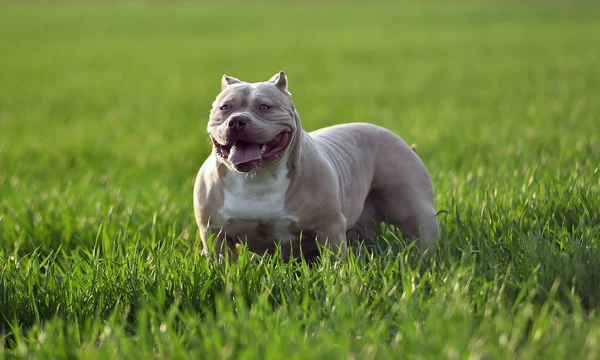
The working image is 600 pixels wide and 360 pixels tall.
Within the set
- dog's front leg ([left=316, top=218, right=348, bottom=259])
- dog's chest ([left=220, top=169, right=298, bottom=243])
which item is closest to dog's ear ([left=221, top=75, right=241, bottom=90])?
dog's chest ([left=220, top=169, right=298, bottom=243])

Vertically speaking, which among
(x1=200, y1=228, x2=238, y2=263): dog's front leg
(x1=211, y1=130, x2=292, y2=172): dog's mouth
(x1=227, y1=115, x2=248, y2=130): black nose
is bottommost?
(x1=200, y1=228, x2=238, y2=263): dog's front leg

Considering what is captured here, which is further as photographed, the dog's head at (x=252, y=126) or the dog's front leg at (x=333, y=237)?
the dog's front leg at (x=333, y=237)

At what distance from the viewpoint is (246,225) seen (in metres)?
3.72

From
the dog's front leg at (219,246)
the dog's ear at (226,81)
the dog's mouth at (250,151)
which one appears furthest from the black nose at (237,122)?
the dog's front leg at (219,246)

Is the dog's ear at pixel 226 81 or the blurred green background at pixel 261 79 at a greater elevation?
the dog's ear at pixel 226 81

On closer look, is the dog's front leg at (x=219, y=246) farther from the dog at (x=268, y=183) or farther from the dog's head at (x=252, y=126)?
the dog's head at (x=252, y=126)

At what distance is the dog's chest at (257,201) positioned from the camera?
12.1 feet

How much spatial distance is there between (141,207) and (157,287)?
6.66 ft

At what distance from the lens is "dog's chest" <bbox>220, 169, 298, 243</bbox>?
3684 mm

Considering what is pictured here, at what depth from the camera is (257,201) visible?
3.69 meters

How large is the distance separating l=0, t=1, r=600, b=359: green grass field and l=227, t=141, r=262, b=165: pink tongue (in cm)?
48

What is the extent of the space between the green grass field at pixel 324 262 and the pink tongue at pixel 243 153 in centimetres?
48

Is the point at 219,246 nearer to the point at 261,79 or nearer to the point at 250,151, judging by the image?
the point at 250,151

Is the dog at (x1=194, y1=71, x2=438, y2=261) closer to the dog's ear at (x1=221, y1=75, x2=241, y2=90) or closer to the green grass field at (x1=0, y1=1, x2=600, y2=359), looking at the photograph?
the dog's ear at (x1=221, y1=75, x2=241, y2=90)
